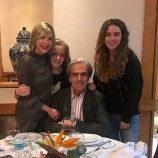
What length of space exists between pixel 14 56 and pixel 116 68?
1134 millimetres

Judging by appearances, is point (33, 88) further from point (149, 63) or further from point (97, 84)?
point (149, 63)

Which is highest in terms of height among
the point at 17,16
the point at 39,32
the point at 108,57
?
the point at 17,16

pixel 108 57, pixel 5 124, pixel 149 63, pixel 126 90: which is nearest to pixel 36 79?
pixel 108 57

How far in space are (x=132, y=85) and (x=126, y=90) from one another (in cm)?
7

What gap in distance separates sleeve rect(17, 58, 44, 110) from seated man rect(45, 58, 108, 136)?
138mm

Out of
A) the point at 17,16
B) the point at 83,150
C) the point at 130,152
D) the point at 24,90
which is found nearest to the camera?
the point at 83,150

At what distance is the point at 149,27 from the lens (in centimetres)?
290

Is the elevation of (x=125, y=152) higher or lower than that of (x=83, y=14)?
lower

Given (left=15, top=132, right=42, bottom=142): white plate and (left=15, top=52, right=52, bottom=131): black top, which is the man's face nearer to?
(left=15, top=52, right=52, bottom=131): black top

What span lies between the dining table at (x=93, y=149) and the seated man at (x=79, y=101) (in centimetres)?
32

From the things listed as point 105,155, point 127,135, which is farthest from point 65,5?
point 105,155

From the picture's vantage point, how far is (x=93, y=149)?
1884 millimetres

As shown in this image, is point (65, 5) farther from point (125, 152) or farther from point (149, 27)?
point (125, 152)

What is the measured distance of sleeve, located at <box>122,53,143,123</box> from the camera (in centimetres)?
241
